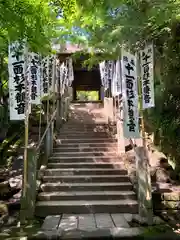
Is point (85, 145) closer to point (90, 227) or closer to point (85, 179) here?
point (85, 179)

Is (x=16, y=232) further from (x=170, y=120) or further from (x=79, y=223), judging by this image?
(x=170, y=120)

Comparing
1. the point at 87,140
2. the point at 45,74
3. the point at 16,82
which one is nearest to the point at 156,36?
the point at 16,82

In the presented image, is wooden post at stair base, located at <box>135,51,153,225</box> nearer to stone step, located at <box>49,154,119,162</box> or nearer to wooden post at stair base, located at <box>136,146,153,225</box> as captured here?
wooden post at stair base, located at <box>136,146,153,225</box>

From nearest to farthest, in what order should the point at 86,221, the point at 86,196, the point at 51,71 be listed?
the point at 86,221, the point at 86,196, the point at 51,71

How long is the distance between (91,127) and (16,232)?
7401 millimetres

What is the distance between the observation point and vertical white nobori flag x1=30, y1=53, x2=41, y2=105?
8.32 meters

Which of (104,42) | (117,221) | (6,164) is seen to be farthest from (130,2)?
(6,164)

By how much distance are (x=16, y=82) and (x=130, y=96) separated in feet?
8.74

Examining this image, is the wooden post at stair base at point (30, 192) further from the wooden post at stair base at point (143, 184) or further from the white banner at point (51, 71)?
the white banner at point (51, 71)

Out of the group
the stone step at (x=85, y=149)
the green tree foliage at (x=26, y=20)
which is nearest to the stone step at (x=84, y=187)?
the stone step at (x=85, y=149)

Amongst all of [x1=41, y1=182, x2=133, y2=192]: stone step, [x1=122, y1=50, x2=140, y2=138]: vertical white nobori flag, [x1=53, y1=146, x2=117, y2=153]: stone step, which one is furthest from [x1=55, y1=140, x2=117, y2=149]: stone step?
[x1=122, y1=50, x2=140, y2=138]: vertical white nobori flag

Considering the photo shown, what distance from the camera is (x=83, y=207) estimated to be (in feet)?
22.0

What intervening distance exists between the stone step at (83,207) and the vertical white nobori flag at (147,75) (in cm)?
237

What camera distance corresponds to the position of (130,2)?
5770 mm
